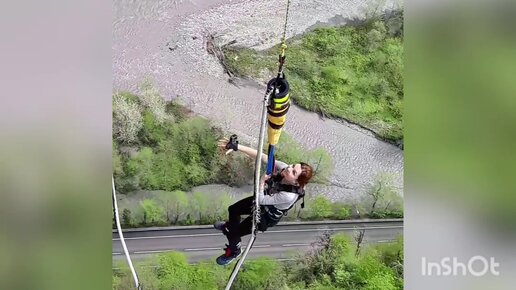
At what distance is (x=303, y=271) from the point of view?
205 cm

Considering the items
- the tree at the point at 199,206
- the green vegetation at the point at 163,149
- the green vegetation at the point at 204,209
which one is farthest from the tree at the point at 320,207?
the tree at the point at 199,206

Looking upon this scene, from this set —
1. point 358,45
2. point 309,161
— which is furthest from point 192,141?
point 358,45

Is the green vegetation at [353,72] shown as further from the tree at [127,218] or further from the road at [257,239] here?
the tree at [127,218]

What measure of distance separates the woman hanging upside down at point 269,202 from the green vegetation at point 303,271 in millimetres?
86

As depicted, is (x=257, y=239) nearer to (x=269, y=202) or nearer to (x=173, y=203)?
(x=269, y=202)

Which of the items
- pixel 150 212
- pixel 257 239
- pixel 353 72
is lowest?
pixel 257 239

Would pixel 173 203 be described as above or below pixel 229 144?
below

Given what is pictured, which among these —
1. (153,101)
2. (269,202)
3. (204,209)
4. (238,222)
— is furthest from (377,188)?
(153,101)

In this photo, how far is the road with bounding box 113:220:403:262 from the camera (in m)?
2.00

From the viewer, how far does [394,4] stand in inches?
82.2

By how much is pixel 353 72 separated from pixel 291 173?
43cm

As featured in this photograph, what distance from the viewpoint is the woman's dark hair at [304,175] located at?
2059 millimetres
